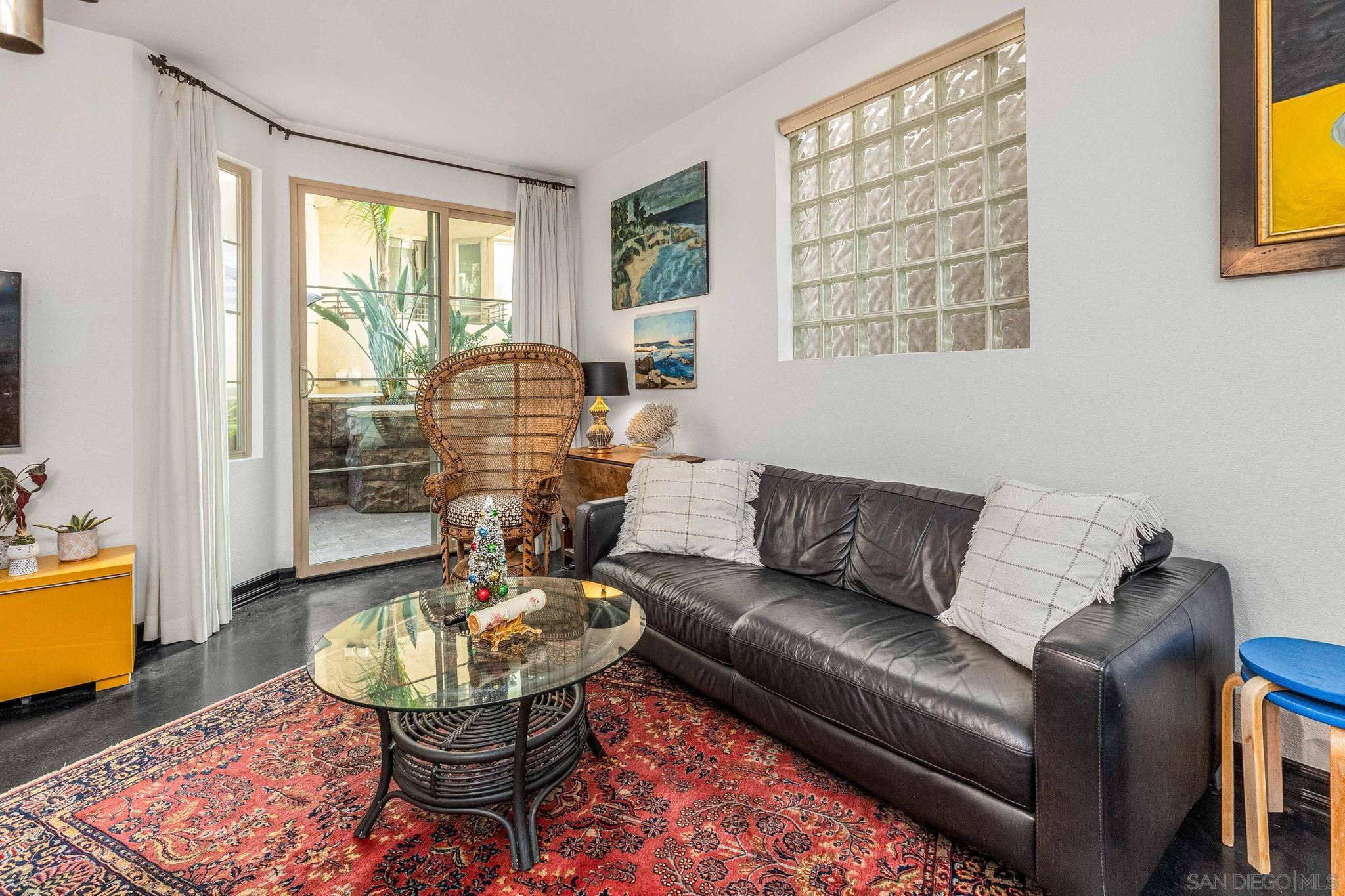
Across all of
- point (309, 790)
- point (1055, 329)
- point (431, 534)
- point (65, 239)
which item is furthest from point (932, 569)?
point (65, 239)

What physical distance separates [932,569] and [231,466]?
3601 mm

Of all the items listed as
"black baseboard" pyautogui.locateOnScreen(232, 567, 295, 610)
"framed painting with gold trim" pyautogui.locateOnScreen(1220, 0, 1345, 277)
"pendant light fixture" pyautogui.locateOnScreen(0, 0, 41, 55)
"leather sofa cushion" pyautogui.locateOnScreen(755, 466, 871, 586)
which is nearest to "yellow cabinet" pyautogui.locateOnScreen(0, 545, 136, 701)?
"black baseboard" pyautogui.locateOnScreen(232, 567, 295, 610)

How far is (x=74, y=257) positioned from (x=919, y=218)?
12.0ft

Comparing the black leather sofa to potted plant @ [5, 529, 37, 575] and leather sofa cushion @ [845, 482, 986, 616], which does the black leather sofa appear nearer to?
leather sofa cushion @ [845, 482, 986, 616]

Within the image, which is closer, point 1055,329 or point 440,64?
point 1055,329

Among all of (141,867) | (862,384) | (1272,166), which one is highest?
→ (1272,166)

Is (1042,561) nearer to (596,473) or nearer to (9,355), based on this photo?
(596,473)

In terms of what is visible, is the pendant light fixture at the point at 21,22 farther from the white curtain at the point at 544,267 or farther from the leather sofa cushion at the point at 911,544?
the leather sofa cushion at the point at 911,544

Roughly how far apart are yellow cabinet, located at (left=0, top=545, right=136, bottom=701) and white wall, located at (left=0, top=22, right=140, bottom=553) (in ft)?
1.50

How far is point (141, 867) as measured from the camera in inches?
60.9

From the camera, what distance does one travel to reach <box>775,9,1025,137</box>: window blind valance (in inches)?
93.3

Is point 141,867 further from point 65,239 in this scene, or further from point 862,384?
point 862,384

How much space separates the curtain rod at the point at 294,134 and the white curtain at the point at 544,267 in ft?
0.32

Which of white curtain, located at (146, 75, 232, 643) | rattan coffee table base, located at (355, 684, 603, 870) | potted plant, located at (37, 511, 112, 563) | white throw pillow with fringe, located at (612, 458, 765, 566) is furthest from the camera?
white curtain, located at (146, 75, 232, 643)
